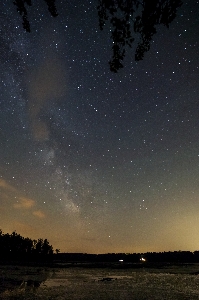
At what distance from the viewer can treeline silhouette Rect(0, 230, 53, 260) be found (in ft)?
342

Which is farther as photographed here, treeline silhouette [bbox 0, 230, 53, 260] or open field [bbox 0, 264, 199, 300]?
treeline silhouette [bbox 0, 230, 53, 260]

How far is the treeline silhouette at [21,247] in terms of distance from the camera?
10431 cm

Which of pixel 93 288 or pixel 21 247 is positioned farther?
pixel 21 247

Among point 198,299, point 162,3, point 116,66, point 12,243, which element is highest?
point 12,243

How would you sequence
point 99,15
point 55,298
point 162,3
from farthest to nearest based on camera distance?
point 55,298 < point 99,15 < point 162,3

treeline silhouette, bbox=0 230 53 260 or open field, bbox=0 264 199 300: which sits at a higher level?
treeline silhouette, bbox=0 230 53 260

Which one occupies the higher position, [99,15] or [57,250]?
[57,250]

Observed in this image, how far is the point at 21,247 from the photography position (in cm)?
11262

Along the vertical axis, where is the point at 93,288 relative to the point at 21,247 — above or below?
below

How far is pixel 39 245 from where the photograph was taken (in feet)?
401

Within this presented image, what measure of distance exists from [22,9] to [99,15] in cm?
183

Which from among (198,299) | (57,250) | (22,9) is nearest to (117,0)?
(22,9)

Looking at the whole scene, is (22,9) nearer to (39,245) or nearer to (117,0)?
(117,0)

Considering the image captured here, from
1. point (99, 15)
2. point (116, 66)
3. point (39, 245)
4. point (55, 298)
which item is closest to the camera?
point (99, 15)
